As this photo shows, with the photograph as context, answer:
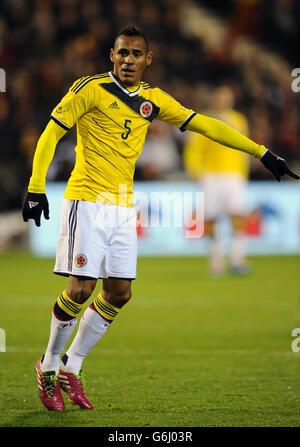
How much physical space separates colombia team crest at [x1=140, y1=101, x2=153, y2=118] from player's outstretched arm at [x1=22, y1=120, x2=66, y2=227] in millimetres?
536

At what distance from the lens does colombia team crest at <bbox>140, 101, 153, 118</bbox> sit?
4609 millimetres

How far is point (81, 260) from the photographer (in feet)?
14.5

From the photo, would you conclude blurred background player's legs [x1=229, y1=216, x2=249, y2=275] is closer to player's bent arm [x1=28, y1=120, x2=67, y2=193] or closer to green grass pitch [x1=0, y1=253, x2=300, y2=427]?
green grass pitch [x1=0, y1=253, x2=300, y2=427]

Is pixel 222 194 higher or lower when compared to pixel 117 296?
higher

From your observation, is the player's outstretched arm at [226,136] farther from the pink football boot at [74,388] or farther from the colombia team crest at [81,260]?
the pink football boot at [74,388]

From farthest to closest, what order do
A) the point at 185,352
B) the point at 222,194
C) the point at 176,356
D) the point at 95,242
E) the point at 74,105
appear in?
the point at 222,194 → the point at 185,352 → the point at 176,356 → the point at 95,242 → the point at 74,105

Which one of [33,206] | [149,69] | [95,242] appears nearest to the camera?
[33,206]

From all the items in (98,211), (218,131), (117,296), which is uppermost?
(218,131)

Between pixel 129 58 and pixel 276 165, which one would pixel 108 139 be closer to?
pixel 129 58

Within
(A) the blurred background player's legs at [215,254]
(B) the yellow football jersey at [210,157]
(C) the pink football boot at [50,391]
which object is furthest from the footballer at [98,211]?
(B) the yellow football jersey at [210,157]

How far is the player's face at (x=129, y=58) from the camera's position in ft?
14.8

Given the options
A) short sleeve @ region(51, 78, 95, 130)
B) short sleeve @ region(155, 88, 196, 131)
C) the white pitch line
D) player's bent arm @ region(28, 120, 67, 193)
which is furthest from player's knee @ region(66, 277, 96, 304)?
the white pitch line

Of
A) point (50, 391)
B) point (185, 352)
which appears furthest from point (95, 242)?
point (185, 352)

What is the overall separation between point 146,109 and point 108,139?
0.29m
